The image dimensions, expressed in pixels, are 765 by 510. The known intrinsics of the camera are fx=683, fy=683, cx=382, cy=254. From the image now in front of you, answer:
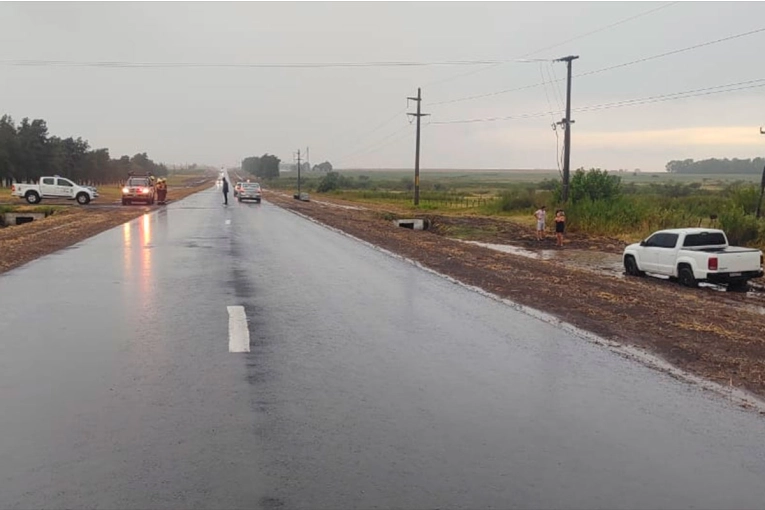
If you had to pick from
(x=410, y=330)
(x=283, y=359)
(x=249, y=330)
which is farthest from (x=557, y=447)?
(x=249, y=330)

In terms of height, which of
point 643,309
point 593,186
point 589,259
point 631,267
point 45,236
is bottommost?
point 589,259

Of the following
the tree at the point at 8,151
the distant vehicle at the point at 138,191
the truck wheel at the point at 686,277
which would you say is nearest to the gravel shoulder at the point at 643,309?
the truck wheel at the point at 686,277

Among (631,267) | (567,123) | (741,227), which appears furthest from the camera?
(567,123)

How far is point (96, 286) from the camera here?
12422 mm

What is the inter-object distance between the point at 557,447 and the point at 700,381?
2863mm

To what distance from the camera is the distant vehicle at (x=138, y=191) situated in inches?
1869

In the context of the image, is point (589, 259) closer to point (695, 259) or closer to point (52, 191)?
point (695, 259)

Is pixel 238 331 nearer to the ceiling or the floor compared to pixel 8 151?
nearer to the floor

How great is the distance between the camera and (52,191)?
50.0 m

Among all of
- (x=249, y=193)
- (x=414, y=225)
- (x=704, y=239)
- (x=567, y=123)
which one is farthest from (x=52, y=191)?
(x=704, y=239)

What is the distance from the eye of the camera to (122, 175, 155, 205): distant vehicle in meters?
47.5

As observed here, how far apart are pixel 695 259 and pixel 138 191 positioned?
131ft

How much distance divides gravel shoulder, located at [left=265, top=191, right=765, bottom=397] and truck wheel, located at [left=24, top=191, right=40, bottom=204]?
38393 mm

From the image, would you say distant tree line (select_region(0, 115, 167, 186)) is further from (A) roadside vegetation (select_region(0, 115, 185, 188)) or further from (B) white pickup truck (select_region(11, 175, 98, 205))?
(B) white pickup truck (select_region(11, 175, 98, 205))
